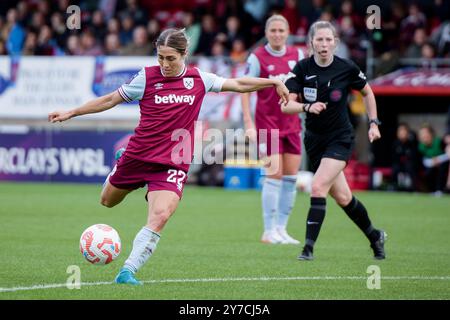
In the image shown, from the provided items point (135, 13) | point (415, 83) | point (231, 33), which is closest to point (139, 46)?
point (135, 13)

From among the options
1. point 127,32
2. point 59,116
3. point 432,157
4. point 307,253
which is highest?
point 127,32

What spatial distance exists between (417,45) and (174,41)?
15233 millimetres

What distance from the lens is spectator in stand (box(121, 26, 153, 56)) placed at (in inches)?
977

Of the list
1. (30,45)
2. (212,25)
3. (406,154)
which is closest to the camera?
(406,154)

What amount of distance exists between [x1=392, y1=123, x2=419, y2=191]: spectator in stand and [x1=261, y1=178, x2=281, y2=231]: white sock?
1041cm

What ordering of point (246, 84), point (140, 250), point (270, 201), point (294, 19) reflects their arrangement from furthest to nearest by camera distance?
point (294, 19), point (270, 201), point (246, 84), point (140, 250)

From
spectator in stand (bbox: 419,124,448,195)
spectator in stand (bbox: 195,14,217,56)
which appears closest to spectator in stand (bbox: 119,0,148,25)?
spectator in stand (bbox: 195,14,217,56)

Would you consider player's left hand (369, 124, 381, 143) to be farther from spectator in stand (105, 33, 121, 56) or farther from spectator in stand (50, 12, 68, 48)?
spectator in stand (50, 12, 68, 48)

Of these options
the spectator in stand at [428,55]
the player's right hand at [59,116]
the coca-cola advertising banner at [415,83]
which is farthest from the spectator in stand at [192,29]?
the player's right hand at [59,116]

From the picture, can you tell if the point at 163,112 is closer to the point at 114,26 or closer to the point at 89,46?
the point at 89,46

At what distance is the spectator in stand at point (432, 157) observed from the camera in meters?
21.9

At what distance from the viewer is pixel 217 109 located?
23.2 metres

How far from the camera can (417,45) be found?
22547 millimetres
